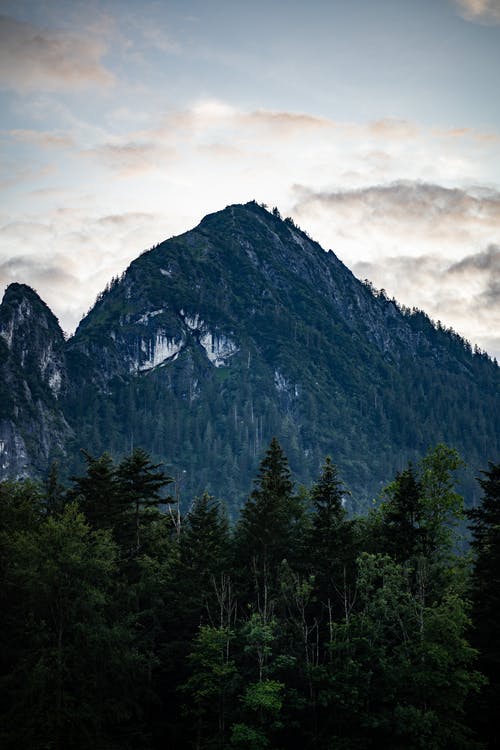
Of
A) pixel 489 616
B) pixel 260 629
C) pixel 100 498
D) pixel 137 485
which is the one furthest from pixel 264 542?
pixel 489 616

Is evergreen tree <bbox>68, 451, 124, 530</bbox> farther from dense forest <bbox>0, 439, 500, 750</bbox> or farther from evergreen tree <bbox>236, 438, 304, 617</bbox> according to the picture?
evergreen tree <bbox>236, 438, 304, 617</bbox>

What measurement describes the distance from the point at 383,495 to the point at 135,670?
24.1 metres

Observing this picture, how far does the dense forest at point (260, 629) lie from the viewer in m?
48.1

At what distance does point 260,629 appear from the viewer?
52.3m

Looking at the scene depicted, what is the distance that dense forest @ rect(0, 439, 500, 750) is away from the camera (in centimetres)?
4812

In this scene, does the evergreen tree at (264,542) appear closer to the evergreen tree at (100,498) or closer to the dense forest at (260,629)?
the dense forest at (260,629)

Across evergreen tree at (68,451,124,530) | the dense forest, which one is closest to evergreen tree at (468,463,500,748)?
the dense forest

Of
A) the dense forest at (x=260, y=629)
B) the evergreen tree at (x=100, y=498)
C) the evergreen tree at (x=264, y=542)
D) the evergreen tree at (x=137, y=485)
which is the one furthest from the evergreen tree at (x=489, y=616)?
the evergreen tree at (x=100, y=498)

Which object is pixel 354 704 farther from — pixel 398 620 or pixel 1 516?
pixel 1 516

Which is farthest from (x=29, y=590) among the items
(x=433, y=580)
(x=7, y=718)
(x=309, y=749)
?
(x=433, y=580)

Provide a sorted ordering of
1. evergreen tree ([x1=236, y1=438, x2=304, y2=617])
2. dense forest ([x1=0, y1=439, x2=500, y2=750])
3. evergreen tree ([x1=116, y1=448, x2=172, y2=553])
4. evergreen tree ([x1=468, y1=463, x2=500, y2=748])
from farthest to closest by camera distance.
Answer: evergreen tree ([x1=116, y1=448, x2=172, y2=553])
evergreen tree ([x1=236, y1=438, x2=304, y2=617])
evergreen tree ([x1=468, y1=463, x2=500, y2=748])
dense forest ([x1=0, y1=439, x2=500, y2=750])

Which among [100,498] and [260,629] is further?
[100,498]

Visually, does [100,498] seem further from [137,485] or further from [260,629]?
→ [260,629]

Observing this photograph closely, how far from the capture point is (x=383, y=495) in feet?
219
